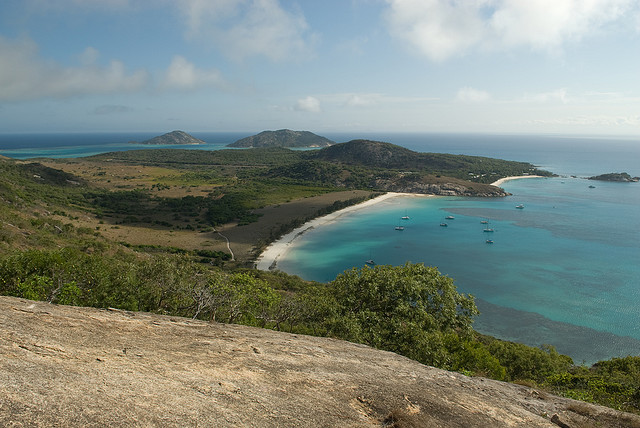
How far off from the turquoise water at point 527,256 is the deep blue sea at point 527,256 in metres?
0.17

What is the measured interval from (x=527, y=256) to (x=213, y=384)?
230 feet

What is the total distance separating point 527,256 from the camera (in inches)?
2581

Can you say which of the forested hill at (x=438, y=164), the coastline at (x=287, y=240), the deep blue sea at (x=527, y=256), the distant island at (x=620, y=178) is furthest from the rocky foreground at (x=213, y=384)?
the distant island at (x=620, y=178)

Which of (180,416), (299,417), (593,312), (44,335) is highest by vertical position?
(44,335)

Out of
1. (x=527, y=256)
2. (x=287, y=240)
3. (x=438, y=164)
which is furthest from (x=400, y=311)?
(x=438, y=164)

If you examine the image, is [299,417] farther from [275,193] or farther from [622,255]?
[275,193]

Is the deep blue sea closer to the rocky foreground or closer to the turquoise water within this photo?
the turquoise water

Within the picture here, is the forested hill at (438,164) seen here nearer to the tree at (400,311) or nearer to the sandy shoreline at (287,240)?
the sandy shoreline at (287,240)

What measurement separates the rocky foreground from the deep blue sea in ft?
104

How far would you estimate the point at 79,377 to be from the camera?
815cm

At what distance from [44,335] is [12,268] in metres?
12.3

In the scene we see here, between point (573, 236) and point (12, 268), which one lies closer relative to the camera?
point (12, 268)

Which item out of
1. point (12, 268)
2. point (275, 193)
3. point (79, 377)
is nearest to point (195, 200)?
point (275, 193)

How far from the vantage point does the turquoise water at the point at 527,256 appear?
41344 millimetres
